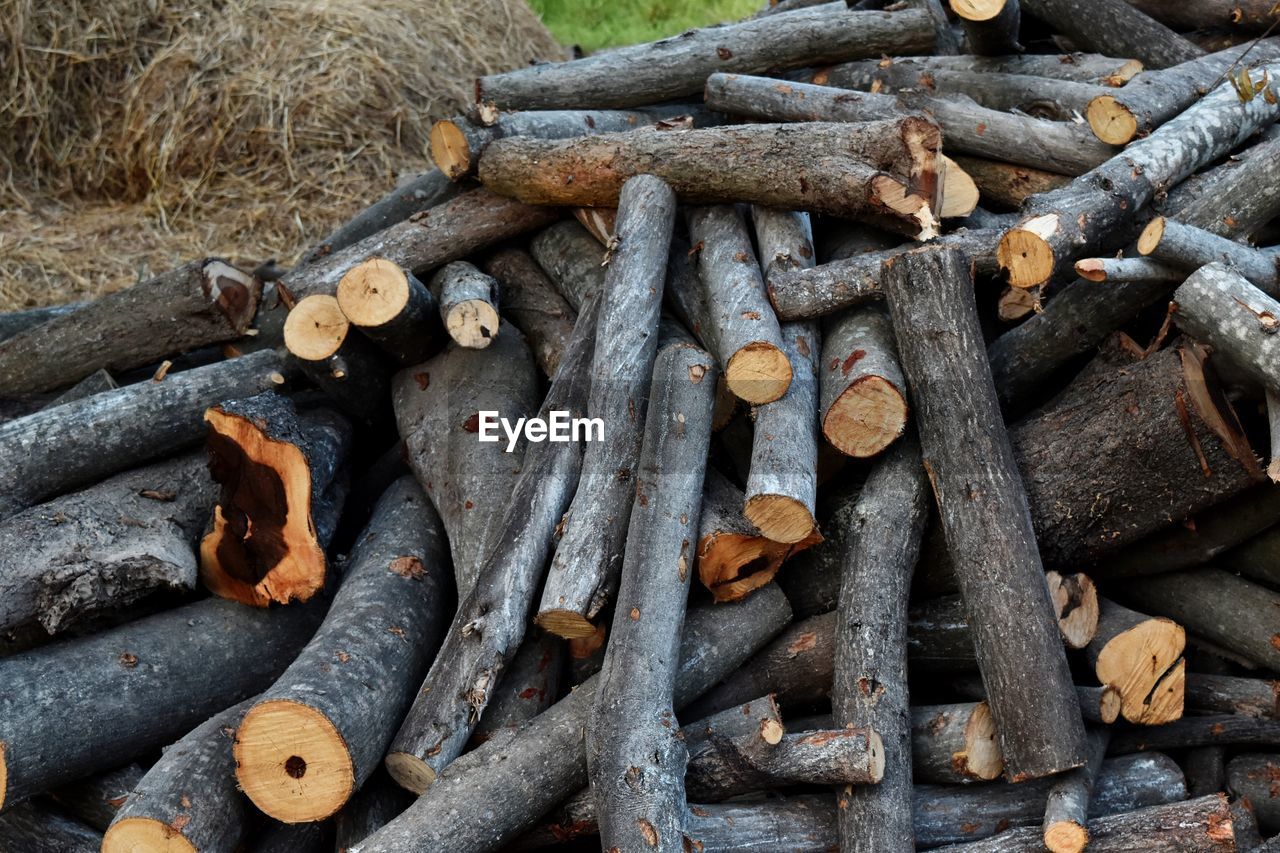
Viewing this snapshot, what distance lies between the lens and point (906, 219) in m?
4.25

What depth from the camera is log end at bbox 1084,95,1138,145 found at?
4570 mm

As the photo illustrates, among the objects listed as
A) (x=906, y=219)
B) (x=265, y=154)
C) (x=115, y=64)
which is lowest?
(x=265, y=154)

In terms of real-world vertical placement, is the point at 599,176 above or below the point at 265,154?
above

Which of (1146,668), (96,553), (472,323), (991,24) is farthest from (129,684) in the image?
(991,24)

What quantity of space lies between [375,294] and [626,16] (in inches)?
328

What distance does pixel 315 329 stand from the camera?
14.4 feet

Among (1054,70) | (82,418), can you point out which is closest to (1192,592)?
(1054,70)

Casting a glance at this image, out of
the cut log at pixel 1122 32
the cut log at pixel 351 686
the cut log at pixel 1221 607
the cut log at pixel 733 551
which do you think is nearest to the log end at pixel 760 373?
the cut log at pixel 733 551

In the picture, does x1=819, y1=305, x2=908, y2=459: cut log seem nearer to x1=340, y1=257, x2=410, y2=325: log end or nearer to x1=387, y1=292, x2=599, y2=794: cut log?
x1=387, y1=292, x2=599, y2=794: cut log

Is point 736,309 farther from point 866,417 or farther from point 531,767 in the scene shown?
point 531,767

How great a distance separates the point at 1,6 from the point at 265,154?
78.7 inches

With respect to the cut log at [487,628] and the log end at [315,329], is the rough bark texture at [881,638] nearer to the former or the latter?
the cut log at [487,628]

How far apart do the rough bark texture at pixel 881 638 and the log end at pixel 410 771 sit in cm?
115

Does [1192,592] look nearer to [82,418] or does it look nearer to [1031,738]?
[1031,738]
